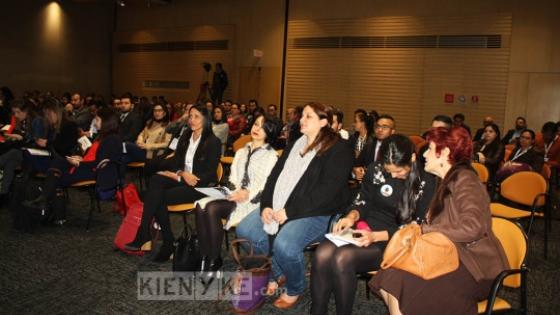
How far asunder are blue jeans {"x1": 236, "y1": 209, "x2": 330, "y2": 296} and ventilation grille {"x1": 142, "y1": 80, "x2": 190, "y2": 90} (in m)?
12.0

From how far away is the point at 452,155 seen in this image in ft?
7.52

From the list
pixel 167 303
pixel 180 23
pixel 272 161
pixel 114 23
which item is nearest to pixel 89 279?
pixel 167 303

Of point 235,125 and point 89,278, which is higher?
point 235,125

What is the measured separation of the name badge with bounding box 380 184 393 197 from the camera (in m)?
2.82

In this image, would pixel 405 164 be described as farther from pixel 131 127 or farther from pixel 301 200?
pixel 131 127

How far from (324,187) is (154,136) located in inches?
163

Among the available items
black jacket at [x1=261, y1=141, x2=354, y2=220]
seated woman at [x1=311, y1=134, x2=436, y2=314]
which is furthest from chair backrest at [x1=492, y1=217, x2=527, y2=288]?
black jacket at [x1=261, y1=141, x2=354, y2=220]

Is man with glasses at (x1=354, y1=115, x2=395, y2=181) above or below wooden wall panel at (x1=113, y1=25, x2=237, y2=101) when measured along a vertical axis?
below

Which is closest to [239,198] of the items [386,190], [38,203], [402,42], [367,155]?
[386,190]

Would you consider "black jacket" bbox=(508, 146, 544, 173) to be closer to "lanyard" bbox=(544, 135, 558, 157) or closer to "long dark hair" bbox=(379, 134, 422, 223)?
"lanyard" bbox=(544, 135, 558, 157)

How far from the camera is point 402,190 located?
9.02ft

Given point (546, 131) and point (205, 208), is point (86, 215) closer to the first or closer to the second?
point (205, 208)

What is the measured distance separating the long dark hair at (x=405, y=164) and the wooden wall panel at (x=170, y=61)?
11210mm

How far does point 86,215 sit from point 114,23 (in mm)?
13030
